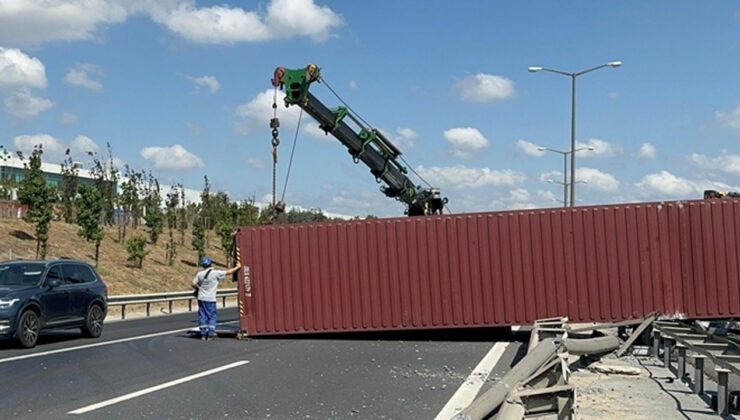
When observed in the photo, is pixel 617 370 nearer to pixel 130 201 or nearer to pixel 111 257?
pixel 111 257

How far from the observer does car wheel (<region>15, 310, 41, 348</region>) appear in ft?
45.0

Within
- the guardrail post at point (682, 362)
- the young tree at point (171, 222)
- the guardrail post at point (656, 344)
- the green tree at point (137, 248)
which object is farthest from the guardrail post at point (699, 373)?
the young tree at point (171, 222)

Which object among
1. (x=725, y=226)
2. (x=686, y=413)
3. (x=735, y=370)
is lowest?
(x=686, y=413)

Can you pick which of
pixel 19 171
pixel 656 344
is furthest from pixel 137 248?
pixel 19 171

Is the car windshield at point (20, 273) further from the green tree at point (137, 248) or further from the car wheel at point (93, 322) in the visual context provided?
the green tree at point (137, 248)

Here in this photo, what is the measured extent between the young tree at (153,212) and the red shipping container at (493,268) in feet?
91.5

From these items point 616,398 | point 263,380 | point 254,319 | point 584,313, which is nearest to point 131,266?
point 254,319

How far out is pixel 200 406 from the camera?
27.6ft

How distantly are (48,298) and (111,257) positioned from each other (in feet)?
76.4

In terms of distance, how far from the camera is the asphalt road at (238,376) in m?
8.30

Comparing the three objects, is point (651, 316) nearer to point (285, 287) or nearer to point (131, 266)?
point (285, 287)

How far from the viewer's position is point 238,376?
10.8 m

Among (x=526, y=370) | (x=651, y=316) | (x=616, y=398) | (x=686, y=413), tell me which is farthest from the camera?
(x=651, y=316)

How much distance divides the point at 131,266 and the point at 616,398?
30573 millimetres
